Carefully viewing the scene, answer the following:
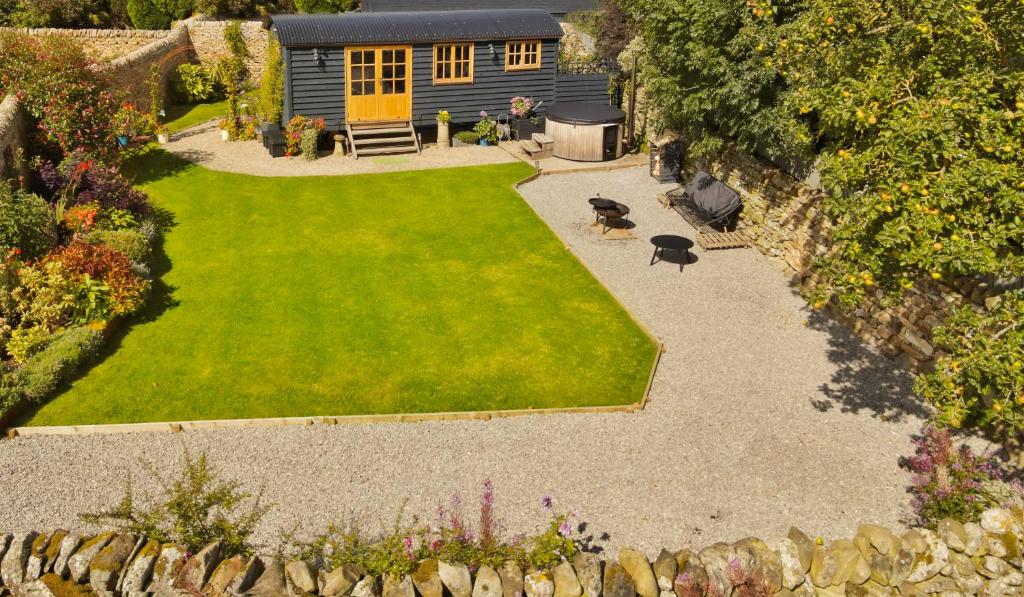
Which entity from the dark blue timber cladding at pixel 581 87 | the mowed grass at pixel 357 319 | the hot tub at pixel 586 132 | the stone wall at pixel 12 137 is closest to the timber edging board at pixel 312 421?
the mowed grass at pixel 357 319

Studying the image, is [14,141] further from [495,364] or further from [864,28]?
[864,28]

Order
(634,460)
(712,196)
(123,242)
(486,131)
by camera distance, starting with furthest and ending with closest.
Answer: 1. (486,131)
2. (712,196)
3. (123,242)
4. (634,460)

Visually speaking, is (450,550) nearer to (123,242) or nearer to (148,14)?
(123,242)

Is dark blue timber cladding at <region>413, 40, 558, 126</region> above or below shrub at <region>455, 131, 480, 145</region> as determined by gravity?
above

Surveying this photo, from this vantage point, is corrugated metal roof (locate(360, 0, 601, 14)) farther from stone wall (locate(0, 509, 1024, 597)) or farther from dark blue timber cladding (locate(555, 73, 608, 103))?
stone wall (locate(0, 509, 1024, 597))

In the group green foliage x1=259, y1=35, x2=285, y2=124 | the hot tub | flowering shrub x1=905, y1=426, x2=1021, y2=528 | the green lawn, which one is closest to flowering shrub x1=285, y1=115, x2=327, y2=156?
green foliage x1=259, y1=35, x2=285, y2=124

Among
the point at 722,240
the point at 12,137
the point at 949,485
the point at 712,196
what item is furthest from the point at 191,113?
the point at 949,485

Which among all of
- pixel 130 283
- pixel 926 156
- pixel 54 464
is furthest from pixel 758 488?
pixel 130 283
